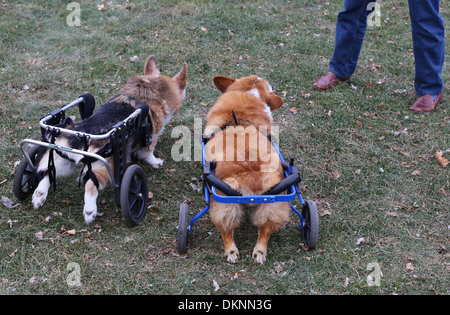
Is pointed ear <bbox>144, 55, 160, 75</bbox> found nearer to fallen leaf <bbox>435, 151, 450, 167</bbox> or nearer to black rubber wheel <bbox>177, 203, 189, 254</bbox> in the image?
black rubber wheel <bbox>177, 203, 189, 254</bbox>

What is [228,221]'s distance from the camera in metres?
3.35

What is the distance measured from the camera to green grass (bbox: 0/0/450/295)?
10.9 feet

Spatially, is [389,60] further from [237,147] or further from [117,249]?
[117,249]

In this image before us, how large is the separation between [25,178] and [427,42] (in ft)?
17.2

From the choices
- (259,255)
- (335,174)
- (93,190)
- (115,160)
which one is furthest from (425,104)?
(93,190)

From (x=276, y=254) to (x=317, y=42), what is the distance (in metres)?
5.08

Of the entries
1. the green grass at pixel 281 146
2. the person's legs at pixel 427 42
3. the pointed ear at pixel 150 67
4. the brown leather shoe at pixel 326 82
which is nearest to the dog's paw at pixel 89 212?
the green grass at pixel 281 146

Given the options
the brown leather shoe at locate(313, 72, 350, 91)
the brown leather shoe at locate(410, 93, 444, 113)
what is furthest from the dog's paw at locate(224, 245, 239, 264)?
the brown leather shoe at locate(410, 93, 444, 113)

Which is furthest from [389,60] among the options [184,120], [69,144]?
[69,144]

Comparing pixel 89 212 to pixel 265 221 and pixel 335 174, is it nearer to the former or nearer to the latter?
pixel 265 221

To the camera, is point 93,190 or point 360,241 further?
point 360,241

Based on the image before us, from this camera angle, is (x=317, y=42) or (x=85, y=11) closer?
(x=317, y=42)

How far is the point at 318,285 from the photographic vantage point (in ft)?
10.6

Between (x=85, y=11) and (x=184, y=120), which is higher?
(x=85, y=11)
